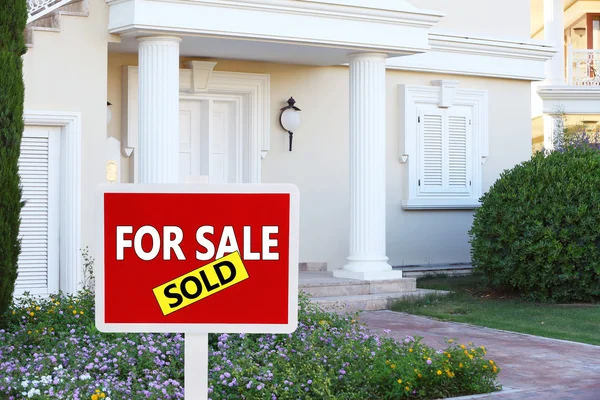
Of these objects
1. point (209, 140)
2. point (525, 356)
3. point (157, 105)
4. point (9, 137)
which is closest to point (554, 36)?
point (209, 140)

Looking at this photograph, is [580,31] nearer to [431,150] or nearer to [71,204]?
[431,150]

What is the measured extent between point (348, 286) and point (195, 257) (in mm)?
8880

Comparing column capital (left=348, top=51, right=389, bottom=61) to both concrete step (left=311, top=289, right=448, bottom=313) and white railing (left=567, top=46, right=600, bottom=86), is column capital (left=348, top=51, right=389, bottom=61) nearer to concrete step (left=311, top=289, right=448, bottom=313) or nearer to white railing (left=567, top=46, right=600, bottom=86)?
concrete step (left=311, top=289, right=448, bottom=313)

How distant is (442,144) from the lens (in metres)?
13.8

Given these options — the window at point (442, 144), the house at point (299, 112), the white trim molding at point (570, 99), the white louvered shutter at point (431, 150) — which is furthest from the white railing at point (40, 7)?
the white trim molding at point (570, 99)

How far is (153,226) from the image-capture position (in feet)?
7.25

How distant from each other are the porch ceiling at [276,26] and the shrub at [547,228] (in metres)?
2.10

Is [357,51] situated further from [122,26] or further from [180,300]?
[180,300]

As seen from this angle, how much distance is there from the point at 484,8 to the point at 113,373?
32.6ft

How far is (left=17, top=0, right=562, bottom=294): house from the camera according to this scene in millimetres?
9867

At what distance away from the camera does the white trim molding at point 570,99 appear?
1808cm

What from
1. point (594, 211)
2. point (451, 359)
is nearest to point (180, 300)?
point (451, 359)

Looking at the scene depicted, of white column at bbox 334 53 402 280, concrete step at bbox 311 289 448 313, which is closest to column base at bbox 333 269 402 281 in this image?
white column at bbox 334 53 402 280

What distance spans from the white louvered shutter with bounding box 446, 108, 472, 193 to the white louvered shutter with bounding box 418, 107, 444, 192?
0.48 feet
